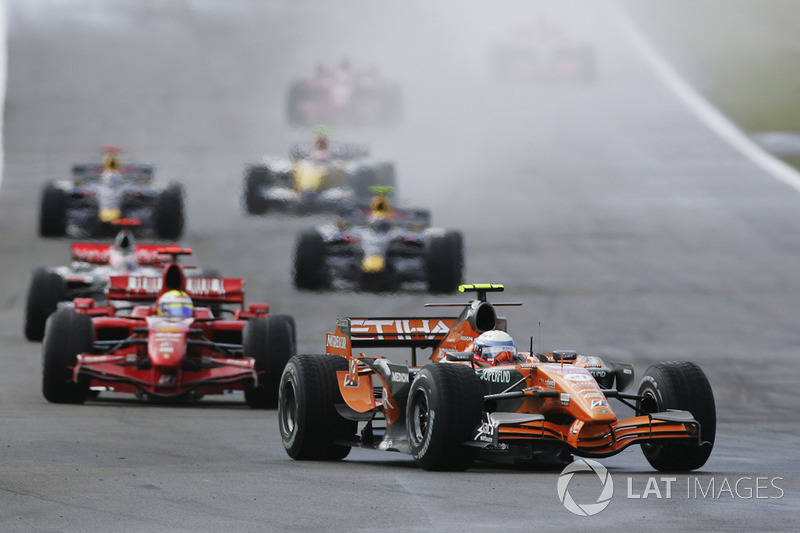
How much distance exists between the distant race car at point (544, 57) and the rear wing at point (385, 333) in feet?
146

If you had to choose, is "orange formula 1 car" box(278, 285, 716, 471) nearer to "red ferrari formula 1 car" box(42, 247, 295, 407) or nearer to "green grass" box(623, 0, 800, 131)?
"red ferrari formula 1 car" box(42, 247, 295, 407)

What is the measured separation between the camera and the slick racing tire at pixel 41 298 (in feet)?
84.2

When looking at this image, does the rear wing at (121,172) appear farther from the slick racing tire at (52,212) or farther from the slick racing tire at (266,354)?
the slick racing tire at (266,354)

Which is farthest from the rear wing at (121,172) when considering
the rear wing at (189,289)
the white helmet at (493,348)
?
the white helmet at (493,348)

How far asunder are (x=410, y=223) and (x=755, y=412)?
12.9 metres

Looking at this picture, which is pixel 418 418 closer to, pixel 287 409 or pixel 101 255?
pixel 287 409

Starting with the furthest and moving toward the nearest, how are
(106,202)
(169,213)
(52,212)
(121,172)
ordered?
(121,172) < (169,213) < (52,212) < (106,202)

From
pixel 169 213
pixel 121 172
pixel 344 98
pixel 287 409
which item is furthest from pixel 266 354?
pixel 344 98

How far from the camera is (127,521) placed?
33.4 ft

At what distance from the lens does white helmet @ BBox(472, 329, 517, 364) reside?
1421 cm

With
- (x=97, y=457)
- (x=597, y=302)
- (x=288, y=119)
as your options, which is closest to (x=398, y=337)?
(x=97, y=457)

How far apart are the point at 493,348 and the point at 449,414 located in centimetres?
172

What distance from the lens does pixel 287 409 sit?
1517 centimetres

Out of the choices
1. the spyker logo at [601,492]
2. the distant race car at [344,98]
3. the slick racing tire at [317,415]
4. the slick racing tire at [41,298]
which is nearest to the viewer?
the spyker logo at [601,492]
